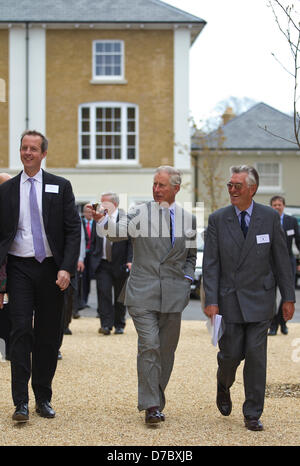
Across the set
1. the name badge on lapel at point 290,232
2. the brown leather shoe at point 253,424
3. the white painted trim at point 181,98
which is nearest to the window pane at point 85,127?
the white painted trim at point 181,98

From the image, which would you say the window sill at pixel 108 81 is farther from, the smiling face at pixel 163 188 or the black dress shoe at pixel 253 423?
the black dress shoe at pixel 253 423

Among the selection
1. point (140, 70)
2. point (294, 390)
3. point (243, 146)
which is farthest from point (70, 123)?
point (294, 390)

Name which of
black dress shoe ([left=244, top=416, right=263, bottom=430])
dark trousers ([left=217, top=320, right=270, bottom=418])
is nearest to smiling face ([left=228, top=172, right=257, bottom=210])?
dark trousers ([left=217, top=320, right=270, bottom=418])

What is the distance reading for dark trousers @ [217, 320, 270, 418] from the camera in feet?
19.7

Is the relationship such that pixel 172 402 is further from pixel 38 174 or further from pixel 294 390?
pixel 38 174

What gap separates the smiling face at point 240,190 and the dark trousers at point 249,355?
95cm

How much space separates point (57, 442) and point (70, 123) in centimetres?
2629

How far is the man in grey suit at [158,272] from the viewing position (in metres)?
6.18

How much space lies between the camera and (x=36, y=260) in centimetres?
611

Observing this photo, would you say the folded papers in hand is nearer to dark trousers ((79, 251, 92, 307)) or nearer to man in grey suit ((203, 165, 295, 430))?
man in grey suit ((203, 165, 295, 430))

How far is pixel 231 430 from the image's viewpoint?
584 centimetres

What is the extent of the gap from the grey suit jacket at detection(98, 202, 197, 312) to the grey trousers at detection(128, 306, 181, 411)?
11cm

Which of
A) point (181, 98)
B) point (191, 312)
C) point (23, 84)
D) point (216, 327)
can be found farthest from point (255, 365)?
point (23, 84)

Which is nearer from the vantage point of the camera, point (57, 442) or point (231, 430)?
point (57, 442)
